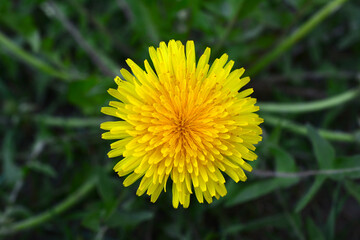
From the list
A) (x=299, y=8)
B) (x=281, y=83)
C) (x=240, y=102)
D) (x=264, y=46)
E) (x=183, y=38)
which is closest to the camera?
(x=240, y=102)

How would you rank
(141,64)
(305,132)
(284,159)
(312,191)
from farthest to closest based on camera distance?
(141,64) → (305,132) → (284,159) → (312,191)

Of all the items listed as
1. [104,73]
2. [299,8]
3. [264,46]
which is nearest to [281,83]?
[264,46]

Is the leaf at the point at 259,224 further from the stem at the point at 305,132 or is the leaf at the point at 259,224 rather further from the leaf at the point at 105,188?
the leaf at the point at 105,188

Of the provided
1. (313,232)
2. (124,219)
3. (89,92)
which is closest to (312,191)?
(313,232)

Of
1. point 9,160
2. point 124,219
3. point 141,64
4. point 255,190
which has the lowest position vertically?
point 255,190

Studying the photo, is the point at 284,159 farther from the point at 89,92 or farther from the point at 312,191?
the point at 89,92

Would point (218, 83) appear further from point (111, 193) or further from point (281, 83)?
point (281, 83)

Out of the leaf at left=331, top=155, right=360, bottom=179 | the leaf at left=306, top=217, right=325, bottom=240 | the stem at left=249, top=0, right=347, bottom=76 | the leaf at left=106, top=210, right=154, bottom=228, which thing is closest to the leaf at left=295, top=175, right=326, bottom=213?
the leaf at left=331, top=155, right=360, bottom=179
